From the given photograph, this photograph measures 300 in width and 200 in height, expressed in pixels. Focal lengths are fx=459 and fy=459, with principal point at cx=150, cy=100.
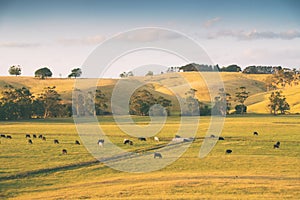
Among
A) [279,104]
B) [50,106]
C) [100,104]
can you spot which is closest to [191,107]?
[279,104]

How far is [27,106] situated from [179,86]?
238ft

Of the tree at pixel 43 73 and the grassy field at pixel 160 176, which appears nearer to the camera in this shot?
the grassy field at pixel 160 176

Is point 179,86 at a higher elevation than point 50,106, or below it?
higher

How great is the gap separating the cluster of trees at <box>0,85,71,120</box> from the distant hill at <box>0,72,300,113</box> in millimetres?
26376

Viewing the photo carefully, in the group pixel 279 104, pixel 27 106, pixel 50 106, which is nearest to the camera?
pixel 27 106

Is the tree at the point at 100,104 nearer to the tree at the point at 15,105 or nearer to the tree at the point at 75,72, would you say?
the tree at the point at 15,105

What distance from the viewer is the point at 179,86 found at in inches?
6280

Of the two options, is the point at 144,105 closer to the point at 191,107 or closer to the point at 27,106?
the point at 191,107

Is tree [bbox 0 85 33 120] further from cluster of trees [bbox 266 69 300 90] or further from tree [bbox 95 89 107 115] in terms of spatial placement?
cluster of trees [bbox 266 69 300 90]

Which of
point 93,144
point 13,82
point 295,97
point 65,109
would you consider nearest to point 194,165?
point 93,144

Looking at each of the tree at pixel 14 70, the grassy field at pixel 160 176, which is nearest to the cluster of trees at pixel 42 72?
the tree at pixel 14 70

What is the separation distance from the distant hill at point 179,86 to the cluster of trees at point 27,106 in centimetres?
2638

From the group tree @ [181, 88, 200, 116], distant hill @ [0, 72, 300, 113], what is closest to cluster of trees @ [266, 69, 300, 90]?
distant hill @ [0, 72, 300, 113]

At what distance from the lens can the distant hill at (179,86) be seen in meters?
136
